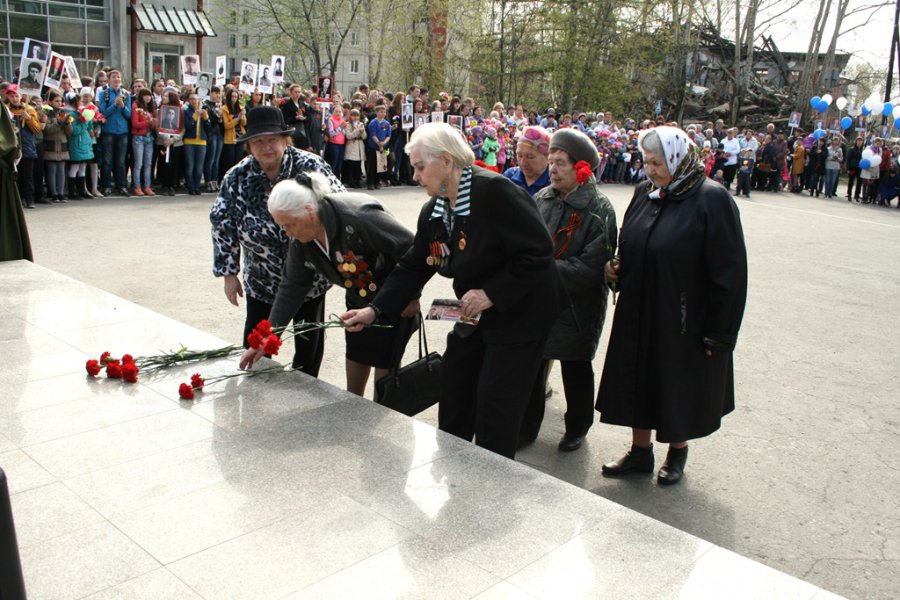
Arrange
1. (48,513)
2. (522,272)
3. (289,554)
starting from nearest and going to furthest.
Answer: (289,554) → (48,513) → (522,272)

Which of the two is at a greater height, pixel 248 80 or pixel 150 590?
pixel 248 80

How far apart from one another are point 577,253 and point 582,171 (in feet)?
1.51

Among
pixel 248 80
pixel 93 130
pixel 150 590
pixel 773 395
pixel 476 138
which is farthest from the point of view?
pixel 476 138

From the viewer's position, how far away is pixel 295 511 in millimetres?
3172

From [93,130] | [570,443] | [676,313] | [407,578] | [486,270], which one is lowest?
[570,443]

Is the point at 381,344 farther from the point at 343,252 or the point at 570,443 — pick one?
the point at 570,443

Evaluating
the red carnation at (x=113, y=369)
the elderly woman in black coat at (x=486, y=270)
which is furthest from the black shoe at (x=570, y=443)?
the red carnation at (x=113, y=369)

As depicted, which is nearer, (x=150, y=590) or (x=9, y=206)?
(x=150, y=590)

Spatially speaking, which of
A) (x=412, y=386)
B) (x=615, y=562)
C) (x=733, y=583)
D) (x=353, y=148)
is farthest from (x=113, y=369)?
(x=353, y=148)

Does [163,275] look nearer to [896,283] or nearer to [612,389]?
[612,389]

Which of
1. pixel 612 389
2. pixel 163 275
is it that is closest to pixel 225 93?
pixel 163 275

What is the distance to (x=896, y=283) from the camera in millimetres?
11070

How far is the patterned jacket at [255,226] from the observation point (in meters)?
4.80

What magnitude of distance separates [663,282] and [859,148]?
23423 mm
